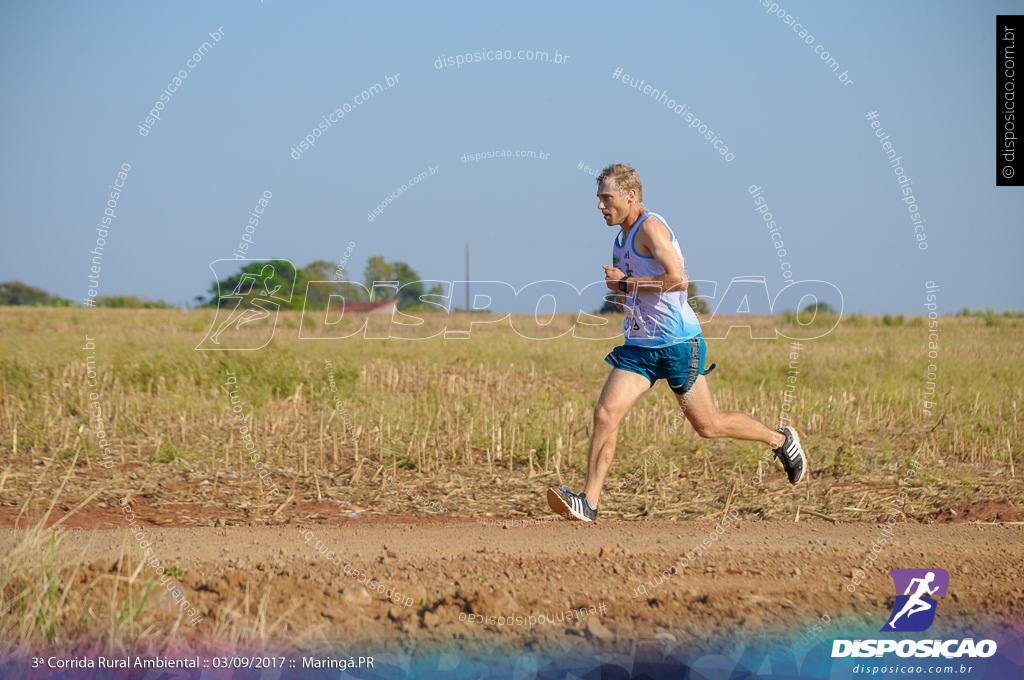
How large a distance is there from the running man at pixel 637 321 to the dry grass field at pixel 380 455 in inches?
30.9

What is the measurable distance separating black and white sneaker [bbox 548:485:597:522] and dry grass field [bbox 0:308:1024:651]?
0.58m

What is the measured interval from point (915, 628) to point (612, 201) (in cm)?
276

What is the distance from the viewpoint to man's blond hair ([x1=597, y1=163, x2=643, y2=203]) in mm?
5121

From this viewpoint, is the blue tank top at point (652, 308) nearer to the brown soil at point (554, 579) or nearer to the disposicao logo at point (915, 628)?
the brown soil at point (554, 579)

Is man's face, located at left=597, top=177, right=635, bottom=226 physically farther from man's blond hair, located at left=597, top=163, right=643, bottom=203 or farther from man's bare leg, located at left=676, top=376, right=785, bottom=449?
man's bare leg, located at left=676, top=376, right=785, bottom=449

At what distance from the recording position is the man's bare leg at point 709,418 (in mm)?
5457

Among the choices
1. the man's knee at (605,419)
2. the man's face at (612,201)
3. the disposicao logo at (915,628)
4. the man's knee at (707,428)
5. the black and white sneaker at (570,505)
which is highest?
the man's face at (612,201)

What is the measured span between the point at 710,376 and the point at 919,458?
5592 millimetres

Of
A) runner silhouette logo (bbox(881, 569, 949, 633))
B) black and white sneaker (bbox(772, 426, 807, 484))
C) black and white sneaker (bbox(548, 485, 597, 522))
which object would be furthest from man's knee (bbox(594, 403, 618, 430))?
runner silhouette logo (bbox(881, 569, 949, 633))

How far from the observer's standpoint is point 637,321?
5246 mm

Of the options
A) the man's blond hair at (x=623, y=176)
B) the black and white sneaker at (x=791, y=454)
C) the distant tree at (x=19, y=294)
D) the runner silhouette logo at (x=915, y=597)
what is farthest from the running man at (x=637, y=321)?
the distant tree at (x=19, y=294)

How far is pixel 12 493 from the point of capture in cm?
619

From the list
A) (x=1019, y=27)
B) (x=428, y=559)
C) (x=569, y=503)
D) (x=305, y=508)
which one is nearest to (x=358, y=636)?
(x=428, y=559)

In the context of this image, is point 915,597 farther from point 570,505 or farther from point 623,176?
point 623,176
